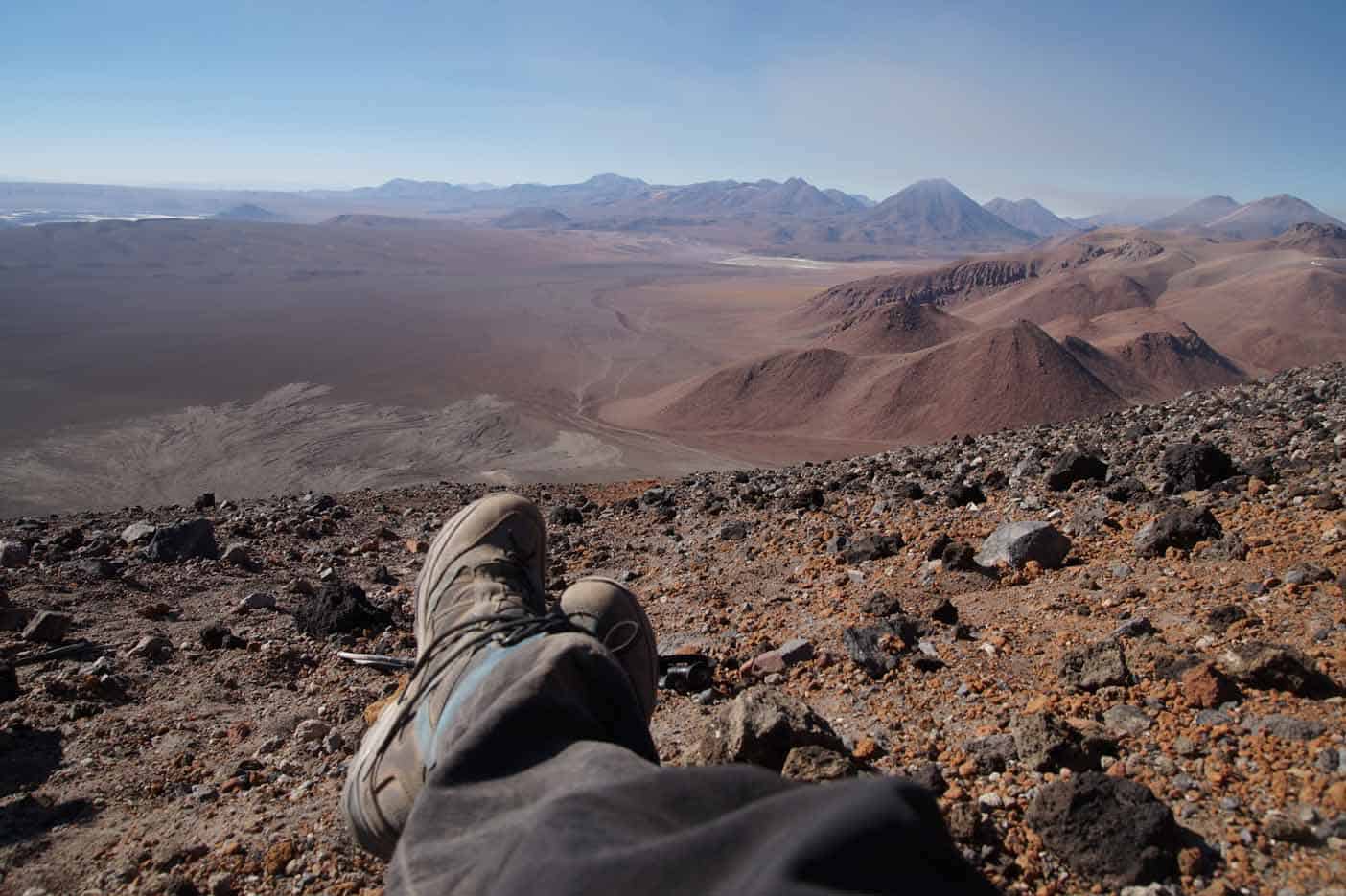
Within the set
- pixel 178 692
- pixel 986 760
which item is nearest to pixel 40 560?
pixel 178 692

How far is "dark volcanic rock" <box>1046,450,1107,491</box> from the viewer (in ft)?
16.7

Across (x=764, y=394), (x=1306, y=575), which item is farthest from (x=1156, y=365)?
(x=1306, y=575)

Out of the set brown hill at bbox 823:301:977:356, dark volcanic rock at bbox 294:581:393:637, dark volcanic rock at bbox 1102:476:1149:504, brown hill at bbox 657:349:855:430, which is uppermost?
brown hill at bbox 823:301:977:356

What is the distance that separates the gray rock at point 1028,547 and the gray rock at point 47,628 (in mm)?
4270

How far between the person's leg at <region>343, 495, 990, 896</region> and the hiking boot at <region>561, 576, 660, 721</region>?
72 millimetres

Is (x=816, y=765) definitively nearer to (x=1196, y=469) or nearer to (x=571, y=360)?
(x=1196, y=469)

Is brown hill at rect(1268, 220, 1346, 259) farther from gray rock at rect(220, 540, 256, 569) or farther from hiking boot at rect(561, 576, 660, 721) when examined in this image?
hiking boot at rect(561, 576, 660, 721)

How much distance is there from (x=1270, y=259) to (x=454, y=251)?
89678mm

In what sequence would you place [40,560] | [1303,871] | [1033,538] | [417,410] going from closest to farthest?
1. [1303,871]
2. [1033,538]
3. [40,560]
4. [417,410]

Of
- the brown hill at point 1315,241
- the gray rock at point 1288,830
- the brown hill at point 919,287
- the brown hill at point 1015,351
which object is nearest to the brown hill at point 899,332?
the brown hill at point 1015,351

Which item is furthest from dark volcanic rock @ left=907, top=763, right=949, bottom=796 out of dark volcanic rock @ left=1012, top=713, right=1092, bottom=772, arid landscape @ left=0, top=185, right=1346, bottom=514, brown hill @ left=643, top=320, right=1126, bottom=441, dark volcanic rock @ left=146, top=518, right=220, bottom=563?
brown hill @ left=643, top=320, right=1126, bottom=441

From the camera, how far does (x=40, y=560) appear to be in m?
5.36

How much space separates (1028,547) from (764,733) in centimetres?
223

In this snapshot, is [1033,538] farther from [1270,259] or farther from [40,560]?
[1270,259]
